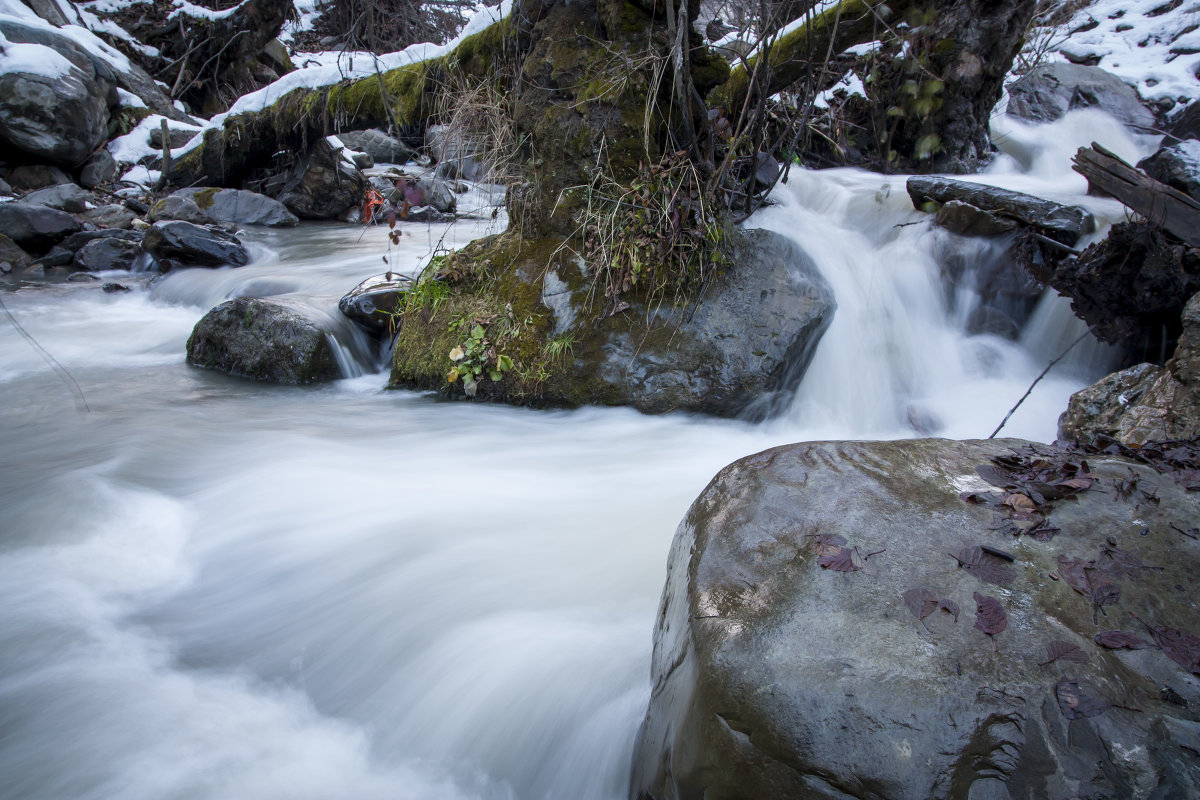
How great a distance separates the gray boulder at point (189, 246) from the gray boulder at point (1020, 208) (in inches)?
309

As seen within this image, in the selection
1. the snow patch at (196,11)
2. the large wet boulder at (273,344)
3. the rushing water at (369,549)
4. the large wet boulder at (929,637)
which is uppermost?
the snow patch at (196,11)

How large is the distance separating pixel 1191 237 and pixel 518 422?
414cm

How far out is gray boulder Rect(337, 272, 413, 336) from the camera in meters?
5.52

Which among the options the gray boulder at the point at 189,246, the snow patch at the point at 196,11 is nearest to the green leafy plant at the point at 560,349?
the gray boulder at the point at 189,246

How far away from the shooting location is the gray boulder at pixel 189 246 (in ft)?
26.3

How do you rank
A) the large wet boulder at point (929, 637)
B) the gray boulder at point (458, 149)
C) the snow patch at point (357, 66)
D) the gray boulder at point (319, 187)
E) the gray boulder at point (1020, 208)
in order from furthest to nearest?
the gray boulder at point (319, 187) < the snow patch at point (357, 66) < the gray boulder at point (458, 149) < the gray boulder at point (1020, 208) < the large wet boulder at point (929, 637)

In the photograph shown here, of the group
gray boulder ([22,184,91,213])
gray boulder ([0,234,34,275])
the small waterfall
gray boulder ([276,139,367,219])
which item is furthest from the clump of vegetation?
gray boulder ([22,184,91,213])

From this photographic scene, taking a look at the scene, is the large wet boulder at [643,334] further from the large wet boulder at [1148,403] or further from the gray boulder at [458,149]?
the large wet boulder at [1148,403]

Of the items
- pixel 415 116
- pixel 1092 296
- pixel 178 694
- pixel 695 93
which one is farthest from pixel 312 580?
pixel 415 116

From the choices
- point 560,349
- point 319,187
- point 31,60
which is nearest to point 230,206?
point 319,187

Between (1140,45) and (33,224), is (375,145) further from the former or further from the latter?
(1140,45)

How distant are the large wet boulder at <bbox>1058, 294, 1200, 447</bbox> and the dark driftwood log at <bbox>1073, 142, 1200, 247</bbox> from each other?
0.80 metres

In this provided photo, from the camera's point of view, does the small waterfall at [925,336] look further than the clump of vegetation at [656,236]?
Yes

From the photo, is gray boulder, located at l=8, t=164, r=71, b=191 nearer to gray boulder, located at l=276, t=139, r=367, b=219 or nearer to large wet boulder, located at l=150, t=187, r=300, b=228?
large wet boulder, located at l=150, t=187, r=300, b=228
